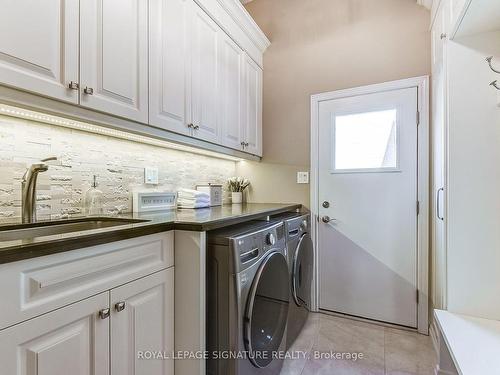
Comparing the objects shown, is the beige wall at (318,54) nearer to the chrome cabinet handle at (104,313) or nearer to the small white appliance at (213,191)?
the small white appliance at (213,191)

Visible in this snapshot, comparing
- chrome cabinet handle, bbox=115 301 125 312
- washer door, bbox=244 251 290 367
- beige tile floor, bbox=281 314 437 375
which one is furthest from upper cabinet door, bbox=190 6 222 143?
beige tile floor, bbox=281 314 437 375

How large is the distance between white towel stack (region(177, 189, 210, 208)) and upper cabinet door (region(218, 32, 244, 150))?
442 millimetres

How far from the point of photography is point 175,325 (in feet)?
4.01

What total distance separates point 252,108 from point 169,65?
1.09 meters

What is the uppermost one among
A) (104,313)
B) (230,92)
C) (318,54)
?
(318,54)

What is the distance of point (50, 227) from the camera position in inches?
48.5

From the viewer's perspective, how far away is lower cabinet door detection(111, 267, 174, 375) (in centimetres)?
98

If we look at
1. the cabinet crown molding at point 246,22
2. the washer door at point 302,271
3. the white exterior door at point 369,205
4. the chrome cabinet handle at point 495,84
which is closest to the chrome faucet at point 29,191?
the washer door at point 302,271

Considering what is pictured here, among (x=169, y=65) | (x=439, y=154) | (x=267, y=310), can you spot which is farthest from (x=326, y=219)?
(x=169, y=65)

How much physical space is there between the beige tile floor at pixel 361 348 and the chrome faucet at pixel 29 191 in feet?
5.19

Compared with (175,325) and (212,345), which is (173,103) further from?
(212,345)

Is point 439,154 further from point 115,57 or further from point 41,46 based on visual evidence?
point 41,46

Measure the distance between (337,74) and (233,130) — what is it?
108 centimetres

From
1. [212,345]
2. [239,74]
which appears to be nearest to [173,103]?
[239,74]
